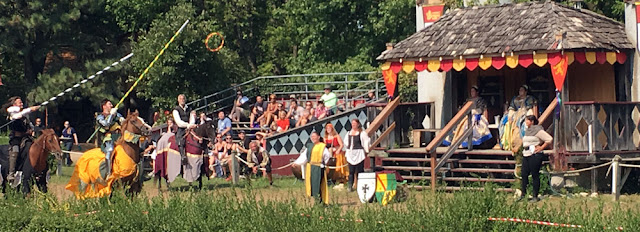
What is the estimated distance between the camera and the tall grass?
14070 mm

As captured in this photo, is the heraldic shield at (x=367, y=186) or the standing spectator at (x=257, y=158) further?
the standing spectator at (x=257, y=158)

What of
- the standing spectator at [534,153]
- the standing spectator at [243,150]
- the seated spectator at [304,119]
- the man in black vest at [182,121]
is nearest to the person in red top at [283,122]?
the seated spectator at [304,119]

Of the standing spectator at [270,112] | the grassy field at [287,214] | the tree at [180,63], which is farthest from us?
the tree at [180,63]

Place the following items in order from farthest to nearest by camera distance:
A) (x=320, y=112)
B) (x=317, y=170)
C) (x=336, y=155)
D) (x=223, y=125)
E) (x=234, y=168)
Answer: (x=320, y=112), (x=223, y=125), (x=234, y=168), (x=336, y=155), (x=317, y=170)

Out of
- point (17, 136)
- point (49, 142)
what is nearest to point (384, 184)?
point (49, 142)

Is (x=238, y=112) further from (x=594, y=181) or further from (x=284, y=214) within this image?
(x=284, y=214)

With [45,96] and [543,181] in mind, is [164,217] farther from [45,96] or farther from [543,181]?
[45,96]

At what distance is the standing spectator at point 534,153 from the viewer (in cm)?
2064

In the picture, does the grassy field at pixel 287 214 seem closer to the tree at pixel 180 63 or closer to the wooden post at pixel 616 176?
the wooden post at pixel 616 176

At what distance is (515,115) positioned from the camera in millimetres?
23438

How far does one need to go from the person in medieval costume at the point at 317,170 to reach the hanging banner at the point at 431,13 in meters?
6.28

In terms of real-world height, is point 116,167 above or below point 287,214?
above

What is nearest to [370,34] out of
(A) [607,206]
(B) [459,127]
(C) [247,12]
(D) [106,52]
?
(C) [247,12]

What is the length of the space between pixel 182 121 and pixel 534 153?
7.11 m
